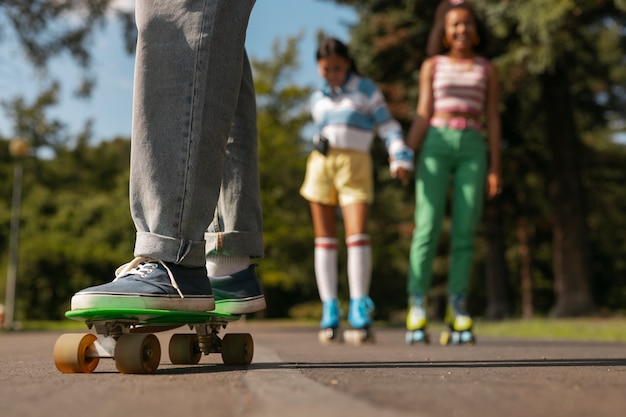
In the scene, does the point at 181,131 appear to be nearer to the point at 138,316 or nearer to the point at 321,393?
the point at 138,316

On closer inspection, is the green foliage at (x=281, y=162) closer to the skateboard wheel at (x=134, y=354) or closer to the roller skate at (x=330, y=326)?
the roller skate at (x=330, y=326)

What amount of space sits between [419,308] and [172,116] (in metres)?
3.26

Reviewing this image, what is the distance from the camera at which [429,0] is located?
53.7ft

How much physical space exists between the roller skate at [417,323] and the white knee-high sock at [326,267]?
0.82 m

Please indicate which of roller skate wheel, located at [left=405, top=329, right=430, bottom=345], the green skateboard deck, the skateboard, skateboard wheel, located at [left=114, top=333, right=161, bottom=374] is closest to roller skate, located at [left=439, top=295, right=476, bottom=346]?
roller skate wheel, located at [left=405, top=329, right=430, bottom=345]

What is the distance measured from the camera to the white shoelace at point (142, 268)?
2.33m

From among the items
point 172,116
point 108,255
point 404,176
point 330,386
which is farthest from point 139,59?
point 108,255

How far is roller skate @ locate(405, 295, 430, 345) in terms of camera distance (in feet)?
17.2

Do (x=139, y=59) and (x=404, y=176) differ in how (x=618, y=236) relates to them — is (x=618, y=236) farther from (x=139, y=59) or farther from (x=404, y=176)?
(x=139, y=59)

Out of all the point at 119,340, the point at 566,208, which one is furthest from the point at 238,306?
the point at 566,208

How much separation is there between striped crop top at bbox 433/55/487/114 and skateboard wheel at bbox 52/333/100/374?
3.85 metres

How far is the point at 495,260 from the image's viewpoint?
66.9 feet

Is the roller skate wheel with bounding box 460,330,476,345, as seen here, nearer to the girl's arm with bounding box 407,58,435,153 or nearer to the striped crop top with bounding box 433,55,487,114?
the girl's arm with bounding box 407,58,435,153

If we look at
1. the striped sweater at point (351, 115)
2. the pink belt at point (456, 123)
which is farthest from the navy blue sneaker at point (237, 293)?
the striped sweater at point (351, 115)
